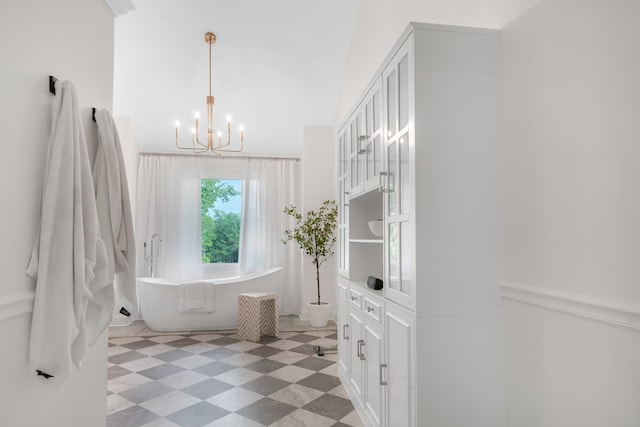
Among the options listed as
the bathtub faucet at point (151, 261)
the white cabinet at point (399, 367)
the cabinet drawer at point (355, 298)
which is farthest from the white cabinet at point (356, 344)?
the bathtub faucet at point (151, 261)

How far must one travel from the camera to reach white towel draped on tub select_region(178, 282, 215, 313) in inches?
188

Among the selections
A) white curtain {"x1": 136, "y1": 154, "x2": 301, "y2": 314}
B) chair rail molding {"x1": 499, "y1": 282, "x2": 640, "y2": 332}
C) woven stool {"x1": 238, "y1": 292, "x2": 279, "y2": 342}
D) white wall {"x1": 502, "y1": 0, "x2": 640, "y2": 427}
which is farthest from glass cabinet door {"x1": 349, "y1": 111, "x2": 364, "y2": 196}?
white curtain {"x1": 136, "y1": 154, "x2": 301, "y2": 314}

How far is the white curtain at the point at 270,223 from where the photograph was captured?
228 inches

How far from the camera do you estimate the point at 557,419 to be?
58.7 inches

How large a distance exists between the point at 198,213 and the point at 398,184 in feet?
14.3

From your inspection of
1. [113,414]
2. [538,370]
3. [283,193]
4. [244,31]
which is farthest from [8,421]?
[283,193]

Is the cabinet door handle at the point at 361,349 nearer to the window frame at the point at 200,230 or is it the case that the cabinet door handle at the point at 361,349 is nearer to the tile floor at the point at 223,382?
the tile floor at the point at 223,382

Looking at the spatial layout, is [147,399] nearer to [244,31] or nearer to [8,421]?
[8,421]

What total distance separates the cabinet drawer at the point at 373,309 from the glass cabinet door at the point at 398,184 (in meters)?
0.18

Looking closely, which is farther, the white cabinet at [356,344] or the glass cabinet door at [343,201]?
the glass cabinet door at [343,201]

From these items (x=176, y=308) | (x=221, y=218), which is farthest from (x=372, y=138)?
(x=221, y=218)

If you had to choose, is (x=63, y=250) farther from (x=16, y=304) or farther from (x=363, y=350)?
(x=363, y=350)

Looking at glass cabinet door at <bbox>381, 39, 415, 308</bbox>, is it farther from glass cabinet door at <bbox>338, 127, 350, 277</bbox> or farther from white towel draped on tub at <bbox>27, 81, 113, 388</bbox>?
white towel draped on tub at <bbox>27, 81, 113, 388</bbox>

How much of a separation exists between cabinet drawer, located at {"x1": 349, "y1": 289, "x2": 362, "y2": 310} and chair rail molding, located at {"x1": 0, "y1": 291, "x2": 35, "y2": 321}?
5.82 ft
